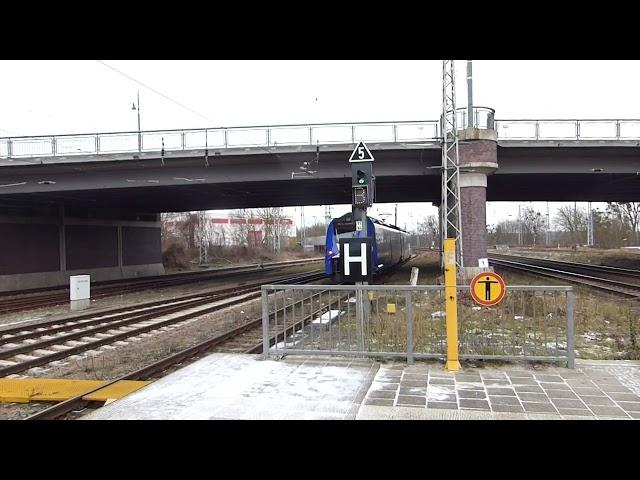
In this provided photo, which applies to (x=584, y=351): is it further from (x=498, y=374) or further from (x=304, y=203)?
(x=304, y=203)

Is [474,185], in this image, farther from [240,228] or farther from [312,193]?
[240,228]

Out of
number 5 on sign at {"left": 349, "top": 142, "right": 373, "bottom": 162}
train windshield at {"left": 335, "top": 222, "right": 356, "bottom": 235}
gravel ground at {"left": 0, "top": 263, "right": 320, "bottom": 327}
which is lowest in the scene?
gravel ground at {"left": 0, "top": 263, "right": 320, "bottom": 327}

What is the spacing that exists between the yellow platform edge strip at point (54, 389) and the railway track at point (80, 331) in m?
1.42

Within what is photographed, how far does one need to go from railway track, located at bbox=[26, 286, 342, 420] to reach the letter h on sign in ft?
2.29

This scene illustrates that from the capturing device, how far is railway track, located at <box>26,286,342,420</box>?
6437 millimetres

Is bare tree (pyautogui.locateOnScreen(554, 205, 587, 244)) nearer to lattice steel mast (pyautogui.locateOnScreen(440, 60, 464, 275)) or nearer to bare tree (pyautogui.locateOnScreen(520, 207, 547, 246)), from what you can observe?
bare tree (pyautogui.locateOnScreen(520, 207, 547, 246))

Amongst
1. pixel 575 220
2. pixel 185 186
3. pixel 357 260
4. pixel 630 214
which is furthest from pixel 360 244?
pixel 575 220

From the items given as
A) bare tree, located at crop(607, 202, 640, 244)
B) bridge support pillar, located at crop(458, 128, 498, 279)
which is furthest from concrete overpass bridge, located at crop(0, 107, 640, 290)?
bare tree, located at crop(607, 202, 640, 244)

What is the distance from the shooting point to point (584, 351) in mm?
9375

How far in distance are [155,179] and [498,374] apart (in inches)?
810

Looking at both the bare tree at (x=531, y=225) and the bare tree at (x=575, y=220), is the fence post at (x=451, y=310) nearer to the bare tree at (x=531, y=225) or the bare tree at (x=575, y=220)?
the bare tree at (x=575, y=220)

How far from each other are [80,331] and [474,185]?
652 inches
